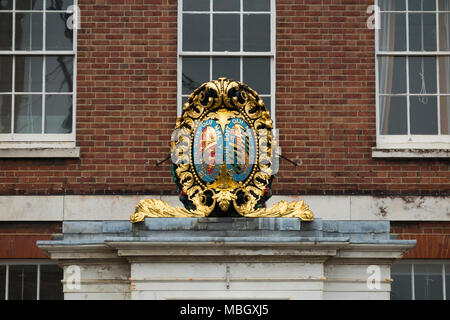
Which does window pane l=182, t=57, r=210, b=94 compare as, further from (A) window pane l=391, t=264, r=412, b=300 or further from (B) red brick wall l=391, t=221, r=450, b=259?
(A) window pane l=391, t=264, r=412, b=300

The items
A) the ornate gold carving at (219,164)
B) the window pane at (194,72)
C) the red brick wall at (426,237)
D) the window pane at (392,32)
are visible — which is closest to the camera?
the ornate gold carving at (219,164)

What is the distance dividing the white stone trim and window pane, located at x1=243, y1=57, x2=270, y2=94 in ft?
5.08

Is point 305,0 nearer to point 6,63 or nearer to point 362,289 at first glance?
point 6,63

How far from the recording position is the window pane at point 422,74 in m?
13.1

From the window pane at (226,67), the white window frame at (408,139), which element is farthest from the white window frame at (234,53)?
the white window frame at (408,139)

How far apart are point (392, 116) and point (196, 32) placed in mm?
2827

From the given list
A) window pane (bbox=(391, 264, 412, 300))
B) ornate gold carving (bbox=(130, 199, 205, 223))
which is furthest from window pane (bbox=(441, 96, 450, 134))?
ornate gold carving (bbox=(130, 199, 205, 223))

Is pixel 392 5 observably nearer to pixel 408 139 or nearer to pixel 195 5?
pixel 408 139

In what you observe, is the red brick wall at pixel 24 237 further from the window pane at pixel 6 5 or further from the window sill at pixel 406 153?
the window sill at pixel 406 153

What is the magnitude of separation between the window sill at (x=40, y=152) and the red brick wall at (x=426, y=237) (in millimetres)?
4199

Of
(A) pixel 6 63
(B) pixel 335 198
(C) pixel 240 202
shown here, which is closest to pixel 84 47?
(A) pixel 6 63

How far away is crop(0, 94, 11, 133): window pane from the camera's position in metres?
13.0
